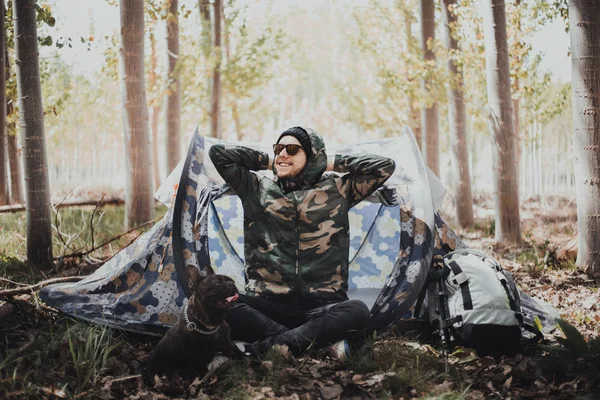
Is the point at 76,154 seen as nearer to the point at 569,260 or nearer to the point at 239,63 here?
the point at 239,63

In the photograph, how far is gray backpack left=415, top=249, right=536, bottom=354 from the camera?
3744mm

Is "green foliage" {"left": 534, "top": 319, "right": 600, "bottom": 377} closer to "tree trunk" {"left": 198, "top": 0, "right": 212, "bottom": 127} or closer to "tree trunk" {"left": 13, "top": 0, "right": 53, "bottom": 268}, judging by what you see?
"tree trunk" {"left": 13, "top": 0, "right": 53, "bottom": 268}

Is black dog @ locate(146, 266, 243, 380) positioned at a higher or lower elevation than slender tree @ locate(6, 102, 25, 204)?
lower

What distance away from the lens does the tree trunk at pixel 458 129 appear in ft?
32.8

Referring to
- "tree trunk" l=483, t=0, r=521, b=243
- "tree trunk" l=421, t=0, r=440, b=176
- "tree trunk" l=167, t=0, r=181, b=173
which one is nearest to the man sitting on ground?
"tree trunk" l=483, t=0, r=521, b=243

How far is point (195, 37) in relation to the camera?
14.9m

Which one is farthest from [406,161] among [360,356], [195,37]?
[195,37]

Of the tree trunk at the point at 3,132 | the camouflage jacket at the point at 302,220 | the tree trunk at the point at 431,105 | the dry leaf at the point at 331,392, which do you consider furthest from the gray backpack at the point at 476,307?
the tree trunk at the point at 3,132

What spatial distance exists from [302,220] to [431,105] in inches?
281

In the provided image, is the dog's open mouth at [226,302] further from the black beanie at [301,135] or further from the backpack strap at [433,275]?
the backpack strap at [433,275]

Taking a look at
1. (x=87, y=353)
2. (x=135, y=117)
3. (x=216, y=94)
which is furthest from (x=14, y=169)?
(x=87, y=353)

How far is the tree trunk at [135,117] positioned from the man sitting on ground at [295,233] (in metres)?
3.78

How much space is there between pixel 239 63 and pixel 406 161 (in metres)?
10.2

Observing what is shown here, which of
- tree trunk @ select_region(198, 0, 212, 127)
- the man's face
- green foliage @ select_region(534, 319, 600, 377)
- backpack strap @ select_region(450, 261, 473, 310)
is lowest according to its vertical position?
green foliage @ select_region(534, 319, 600, 377)
